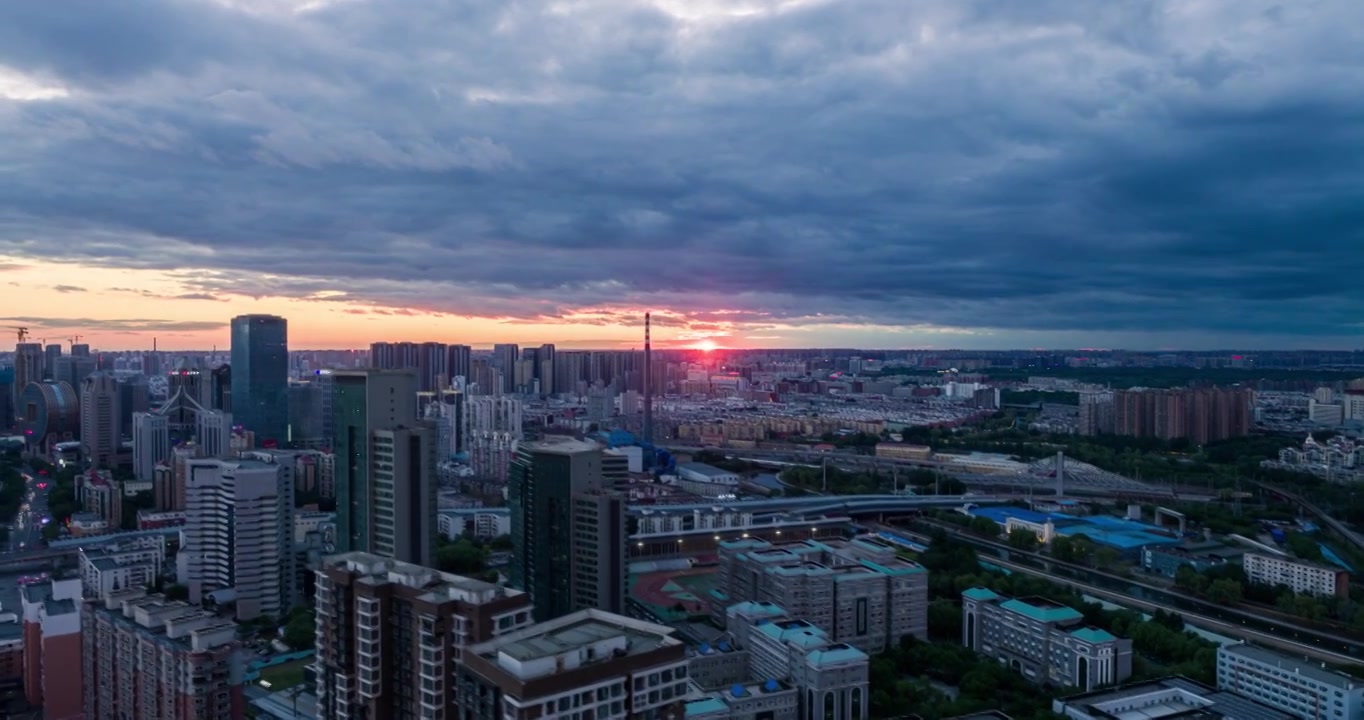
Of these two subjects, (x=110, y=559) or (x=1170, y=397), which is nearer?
(x=110, y=559)

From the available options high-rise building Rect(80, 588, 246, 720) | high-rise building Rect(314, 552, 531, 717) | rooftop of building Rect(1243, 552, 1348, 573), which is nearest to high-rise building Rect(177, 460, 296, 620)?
high-rise building Rect(80, 588, 246, 720)

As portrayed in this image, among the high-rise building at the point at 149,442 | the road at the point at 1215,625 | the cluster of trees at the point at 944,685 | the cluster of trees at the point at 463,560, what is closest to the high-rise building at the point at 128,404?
the high-rise building at the point at 149,442

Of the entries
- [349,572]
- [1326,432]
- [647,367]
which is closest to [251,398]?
[647,367]

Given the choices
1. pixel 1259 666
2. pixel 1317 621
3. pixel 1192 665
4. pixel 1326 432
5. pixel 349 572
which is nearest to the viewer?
pixel 349 572

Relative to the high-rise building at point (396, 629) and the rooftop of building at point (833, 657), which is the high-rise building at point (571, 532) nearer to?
the rooftop of building at point (833, 657)

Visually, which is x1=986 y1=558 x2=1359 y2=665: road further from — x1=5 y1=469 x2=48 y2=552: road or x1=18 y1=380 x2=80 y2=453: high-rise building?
x1=18 y1=380 x2=80 y2=453: high-rise building

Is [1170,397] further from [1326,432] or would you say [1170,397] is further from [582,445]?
[582,445]

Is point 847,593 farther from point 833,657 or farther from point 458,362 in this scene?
point 458,362
